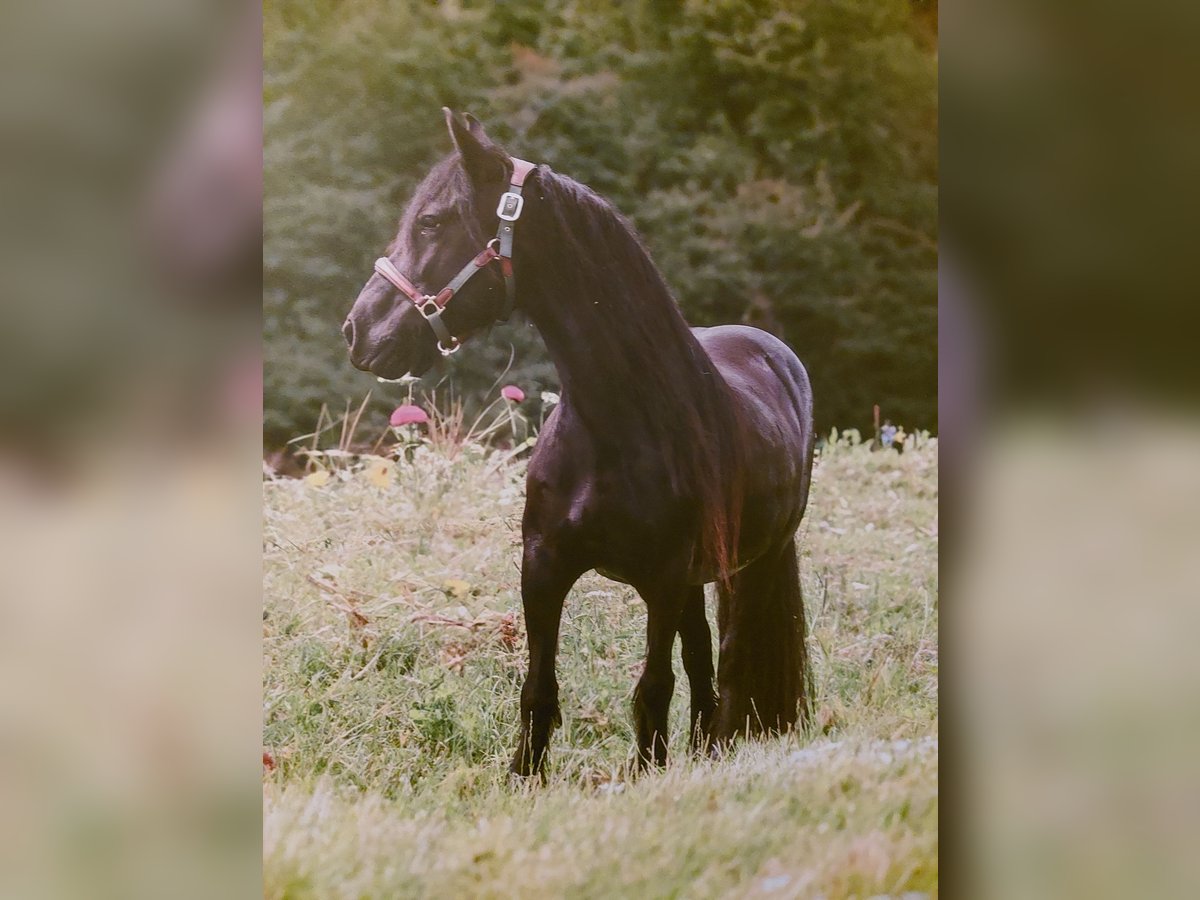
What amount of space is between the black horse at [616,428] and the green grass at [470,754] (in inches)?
2.6

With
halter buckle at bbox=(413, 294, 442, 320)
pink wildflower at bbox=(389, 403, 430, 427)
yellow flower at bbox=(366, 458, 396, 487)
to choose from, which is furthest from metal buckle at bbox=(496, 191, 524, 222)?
yellow flower at bbox=(366, 458, 396, 487)

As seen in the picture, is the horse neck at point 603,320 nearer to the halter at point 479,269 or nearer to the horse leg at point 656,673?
the halter at point 479,269

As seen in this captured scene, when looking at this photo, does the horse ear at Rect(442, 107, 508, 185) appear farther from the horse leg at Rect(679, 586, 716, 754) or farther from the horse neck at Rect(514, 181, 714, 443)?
the horse leg at Rect(679, 586, 716, 754)

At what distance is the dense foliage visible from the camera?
7.29 feet

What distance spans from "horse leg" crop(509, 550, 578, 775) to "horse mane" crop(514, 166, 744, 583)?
1.24ft

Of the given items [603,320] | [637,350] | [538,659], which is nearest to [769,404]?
[637,350]

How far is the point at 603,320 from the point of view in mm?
2344

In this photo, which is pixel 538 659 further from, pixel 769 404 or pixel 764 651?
pixel 769 404
